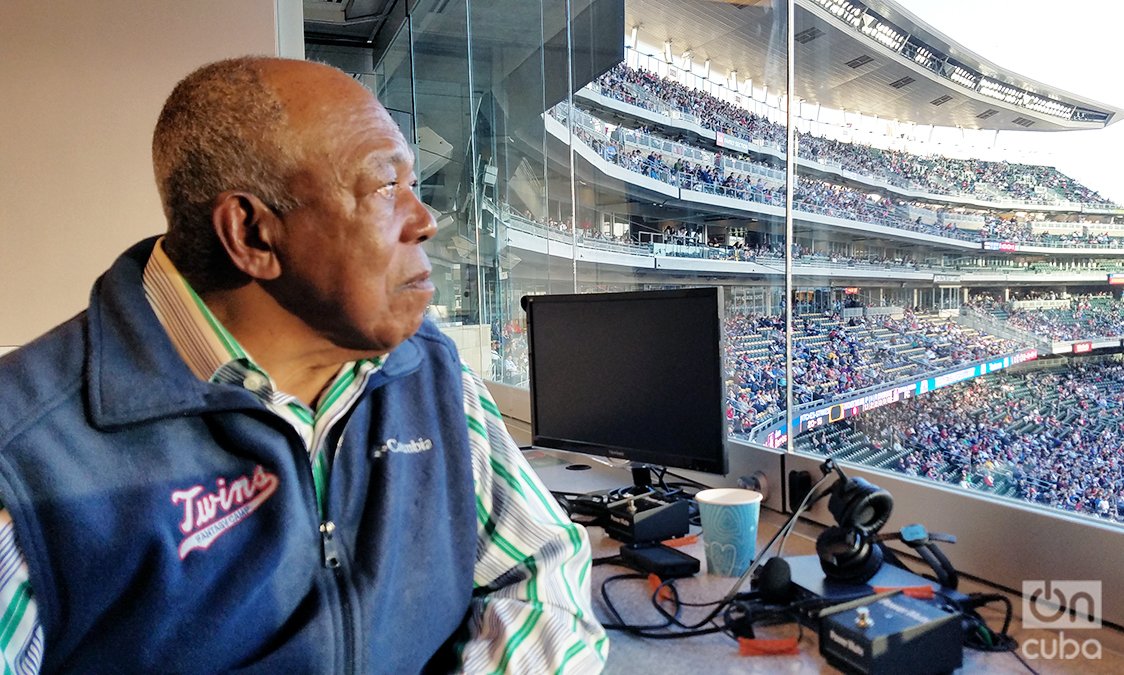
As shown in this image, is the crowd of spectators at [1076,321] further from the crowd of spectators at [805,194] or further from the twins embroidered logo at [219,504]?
the twins embroidered logo at [219,504]

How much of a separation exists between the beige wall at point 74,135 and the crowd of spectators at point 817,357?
6.84 feet

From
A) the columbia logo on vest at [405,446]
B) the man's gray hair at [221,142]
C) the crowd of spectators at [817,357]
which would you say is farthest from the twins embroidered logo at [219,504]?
the crowd of spectators at [817,357]

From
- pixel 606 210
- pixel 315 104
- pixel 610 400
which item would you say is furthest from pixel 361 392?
pixel 606 210

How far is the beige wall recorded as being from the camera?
2.50 meters

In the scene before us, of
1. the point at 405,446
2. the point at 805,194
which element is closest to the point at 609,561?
the point at 405,446

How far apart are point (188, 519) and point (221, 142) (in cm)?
38

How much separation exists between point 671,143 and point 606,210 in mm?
446

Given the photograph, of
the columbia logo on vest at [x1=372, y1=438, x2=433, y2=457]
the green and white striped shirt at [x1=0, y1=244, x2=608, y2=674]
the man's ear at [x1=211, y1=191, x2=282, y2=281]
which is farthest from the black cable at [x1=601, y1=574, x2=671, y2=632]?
the man's ear at [x1=211, y1=191, x2=282, y2=281]

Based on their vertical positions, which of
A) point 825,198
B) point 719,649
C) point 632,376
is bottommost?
point 719,649

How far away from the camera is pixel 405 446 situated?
0.89m

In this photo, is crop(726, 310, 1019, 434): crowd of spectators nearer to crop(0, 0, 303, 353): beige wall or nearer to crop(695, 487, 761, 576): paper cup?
crop(695, 487, 761, 576): paper cup

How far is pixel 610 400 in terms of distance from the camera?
1.64m

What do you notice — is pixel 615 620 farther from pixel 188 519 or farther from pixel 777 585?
pixel 188 519

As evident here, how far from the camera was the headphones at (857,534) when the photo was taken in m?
1.10
